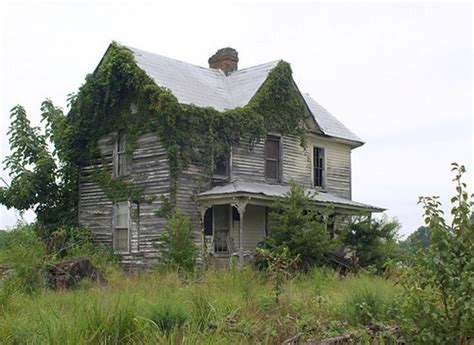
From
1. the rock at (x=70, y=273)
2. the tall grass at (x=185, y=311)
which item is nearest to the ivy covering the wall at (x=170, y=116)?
the rock at (x=70, y=273)

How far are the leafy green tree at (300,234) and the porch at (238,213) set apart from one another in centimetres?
101

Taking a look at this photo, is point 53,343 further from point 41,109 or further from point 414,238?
point 41,109

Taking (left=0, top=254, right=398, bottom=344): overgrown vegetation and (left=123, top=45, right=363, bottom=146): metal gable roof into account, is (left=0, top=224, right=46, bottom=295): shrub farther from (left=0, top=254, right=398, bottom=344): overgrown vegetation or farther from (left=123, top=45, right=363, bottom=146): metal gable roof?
(left=123, top=45, right=363, bottom=146): metal gable roof

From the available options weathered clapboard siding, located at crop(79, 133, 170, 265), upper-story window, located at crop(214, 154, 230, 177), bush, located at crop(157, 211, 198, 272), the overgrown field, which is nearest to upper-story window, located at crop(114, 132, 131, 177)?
weathered clapboard siding, located at crop(79, 133, 170, 265)

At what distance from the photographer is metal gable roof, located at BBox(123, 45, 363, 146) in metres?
21.3

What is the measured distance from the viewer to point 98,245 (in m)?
21.6

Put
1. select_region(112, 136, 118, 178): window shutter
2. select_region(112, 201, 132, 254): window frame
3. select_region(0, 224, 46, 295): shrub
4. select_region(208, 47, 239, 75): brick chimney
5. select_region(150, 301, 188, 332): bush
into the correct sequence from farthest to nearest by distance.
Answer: select_region(208, 47, 239, 75): brick chimney
select_region(112, 136, 118, 178): window shutter
select_region(112, 201, 132, 254): window frame
select_region(0, 224, 46, 295): shrub
select_region(150, 301, 188, 332): bush

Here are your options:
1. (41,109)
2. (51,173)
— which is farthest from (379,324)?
(41,109)

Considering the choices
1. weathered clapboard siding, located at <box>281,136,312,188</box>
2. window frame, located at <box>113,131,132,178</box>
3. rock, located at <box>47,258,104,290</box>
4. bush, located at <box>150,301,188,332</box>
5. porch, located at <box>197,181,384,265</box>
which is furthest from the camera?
weathered clapboard siding, located at <box>281,136,312,188</box>

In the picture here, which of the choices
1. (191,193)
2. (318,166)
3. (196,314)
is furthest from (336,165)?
(196,314)

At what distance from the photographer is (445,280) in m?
6.00

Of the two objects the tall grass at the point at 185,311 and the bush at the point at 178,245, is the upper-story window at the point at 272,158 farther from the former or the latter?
the tall grass at the point at 185,311

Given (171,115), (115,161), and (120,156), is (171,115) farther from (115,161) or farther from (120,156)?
(115,161)

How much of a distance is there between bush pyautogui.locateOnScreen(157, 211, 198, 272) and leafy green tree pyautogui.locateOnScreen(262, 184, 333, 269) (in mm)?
2346
